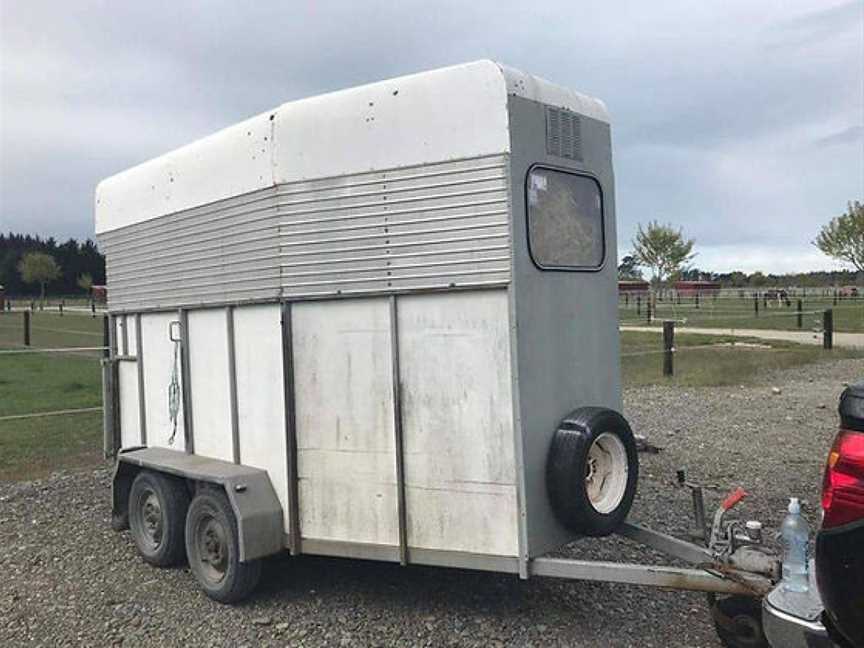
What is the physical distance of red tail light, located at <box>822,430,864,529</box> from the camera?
2.58 meters

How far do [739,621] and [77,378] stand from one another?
14.5 meters

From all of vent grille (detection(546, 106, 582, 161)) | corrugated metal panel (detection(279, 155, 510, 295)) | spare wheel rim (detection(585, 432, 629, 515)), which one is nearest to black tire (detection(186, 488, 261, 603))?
corrugated metal panel (detection(279, 155, 510, 295))

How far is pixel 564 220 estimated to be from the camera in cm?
443

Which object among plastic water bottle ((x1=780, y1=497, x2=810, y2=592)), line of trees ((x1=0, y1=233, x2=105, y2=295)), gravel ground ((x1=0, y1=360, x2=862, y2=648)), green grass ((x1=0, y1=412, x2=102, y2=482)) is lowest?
gravel ground ((x1=0, y1=360, x2=862, y2=648))

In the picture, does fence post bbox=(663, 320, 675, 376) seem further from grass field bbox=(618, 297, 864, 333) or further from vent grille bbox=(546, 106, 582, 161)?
vent grille bbox=(546, 106, 582, 161)

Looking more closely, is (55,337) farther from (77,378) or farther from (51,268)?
(51,268)

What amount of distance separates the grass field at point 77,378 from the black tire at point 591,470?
665cm

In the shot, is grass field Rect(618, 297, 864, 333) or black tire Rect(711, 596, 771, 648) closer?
black tire Rect(711, 596, 771, 648)

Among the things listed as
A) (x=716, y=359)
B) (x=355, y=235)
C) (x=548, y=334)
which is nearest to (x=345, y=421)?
(x=355, y=235)

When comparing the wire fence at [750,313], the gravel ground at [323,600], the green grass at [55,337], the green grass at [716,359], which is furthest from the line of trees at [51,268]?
the gravel ground at [323,600]

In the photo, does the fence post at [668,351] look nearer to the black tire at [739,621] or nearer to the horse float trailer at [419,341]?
the horse float trailer at [419,341]

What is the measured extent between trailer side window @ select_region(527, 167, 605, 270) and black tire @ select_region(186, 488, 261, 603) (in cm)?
249

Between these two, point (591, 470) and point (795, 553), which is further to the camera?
point (591, 470)

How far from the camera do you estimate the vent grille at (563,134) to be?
170 inches
